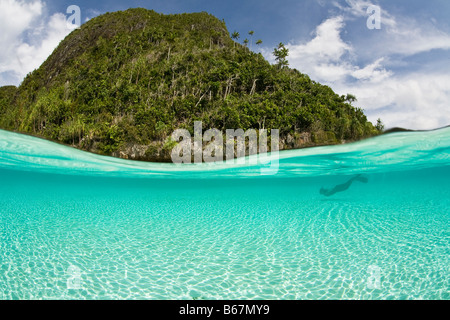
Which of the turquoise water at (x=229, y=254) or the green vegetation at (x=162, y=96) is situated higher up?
the green vegetation at (x=162, y=96)

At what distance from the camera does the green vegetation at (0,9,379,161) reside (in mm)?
26594

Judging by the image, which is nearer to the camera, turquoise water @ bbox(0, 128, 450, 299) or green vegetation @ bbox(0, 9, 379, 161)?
turquoise water @ bbox(0, 128, 450, 299)

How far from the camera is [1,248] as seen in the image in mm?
6258

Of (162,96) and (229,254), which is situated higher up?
(162,96)

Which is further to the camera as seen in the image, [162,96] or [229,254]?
[162,96]

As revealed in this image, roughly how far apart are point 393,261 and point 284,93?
29265 millimetres

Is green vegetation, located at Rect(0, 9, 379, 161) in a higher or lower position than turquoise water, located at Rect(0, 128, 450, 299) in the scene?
higher

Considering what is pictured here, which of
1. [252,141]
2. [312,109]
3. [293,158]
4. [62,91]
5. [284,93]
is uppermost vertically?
[62,91]

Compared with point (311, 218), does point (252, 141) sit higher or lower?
higher

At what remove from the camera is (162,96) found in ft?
112

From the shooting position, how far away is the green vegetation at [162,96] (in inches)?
1047

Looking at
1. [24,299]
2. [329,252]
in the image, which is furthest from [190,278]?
[329,252]

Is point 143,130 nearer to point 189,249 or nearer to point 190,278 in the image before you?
point 189,249

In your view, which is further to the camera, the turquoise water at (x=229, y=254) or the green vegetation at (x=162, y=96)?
the green vegetation at (x=162, y=96)
